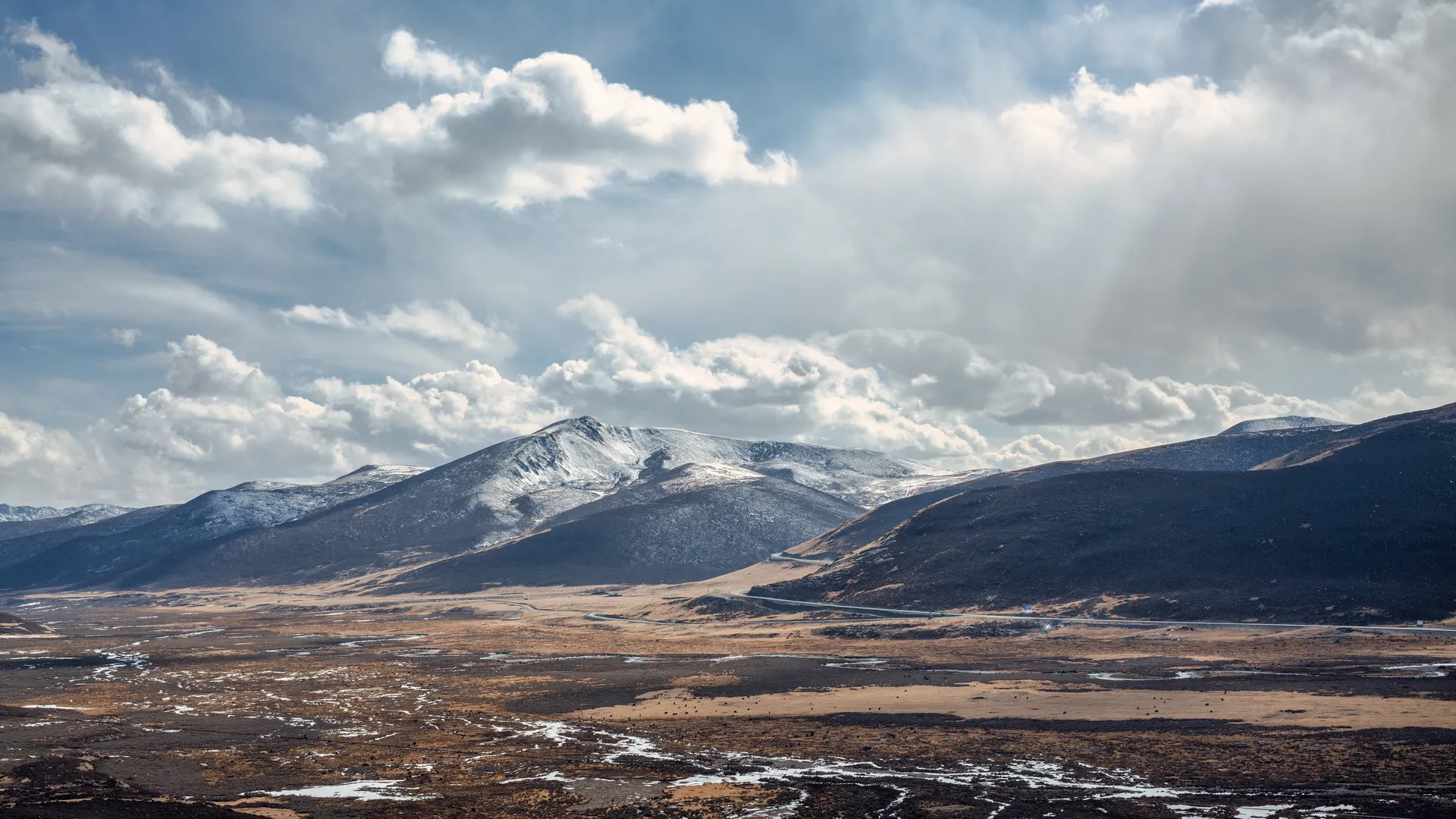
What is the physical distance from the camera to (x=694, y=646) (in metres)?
135

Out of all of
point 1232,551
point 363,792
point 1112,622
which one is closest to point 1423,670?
point 1112,622

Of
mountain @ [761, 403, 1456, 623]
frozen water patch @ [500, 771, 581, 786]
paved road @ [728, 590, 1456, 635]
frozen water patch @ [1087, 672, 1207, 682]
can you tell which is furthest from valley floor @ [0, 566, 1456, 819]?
mountain @ [761, 403, 1456, 623]

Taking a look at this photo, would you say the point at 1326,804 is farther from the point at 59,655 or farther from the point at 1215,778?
the point at 59,655

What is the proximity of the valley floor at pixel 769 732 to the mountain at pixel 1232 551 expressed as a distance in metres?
21.4

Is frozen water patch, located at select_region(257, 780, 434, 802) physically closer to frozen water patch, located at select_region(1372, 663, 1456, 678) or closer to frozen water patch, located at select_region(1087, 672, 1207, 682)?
frozen water patch, located at select_region(1087, 672, 1207, 682)

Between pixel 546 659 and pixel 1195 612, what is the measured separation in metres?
87.9

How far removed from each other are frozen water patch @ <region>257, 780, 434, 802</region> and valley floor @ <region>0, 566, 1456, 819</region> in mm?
228

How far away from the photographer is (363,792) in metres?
50.0

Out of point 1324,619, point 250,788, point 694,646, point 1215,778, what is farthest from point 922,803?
point 1324,619

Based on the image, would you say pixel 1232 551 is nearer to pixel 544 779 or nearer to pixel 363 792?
pixel 544 779

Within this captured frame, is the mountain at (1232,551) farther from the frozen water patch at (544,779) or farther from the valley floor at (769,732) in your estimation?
the frozen water patch at (544,779)

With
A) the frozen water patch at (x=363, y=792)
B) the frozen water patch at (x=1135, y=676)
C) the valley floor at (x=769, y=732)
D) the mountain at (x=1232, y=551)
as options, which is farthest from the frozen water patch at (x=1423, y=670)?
the frozen water patch at (x=363, y=792)

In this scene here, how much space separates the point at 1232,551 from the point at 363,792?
152 metres

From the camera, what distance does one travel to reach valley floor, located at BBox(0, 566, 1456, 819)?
4691cm
